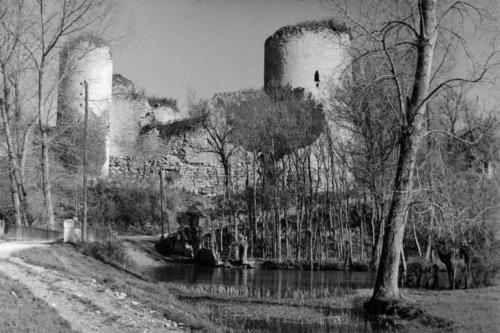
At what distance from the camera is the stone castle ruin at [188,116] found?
123 feet

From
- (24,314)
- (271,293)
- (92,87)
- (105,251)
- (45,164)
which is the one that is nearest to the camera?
(24,314)

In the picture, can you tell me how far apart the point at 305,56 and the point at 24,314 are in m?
31.7

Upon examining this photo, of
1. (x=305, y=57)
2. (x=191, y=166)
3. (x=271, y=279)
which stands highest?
(x=305, y=57)

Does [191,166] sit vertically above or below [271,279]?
above

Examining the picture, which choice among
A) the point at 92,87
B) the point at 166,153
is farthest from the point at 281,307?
the point at 92,87

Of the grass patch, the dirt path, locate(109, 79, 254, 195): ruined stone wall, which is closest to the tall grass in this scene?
the grass patch

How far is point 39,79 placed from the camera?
21.2m

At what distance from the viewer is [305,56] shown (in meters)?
37.6

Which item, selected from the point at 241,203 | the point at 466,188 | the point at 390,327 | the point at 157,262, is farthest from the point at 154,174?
the point at 390,327

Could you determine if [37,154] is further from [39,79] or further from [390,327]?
[390,327]

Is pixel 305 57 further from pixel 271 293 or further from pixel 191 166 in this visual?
pixel 271 293

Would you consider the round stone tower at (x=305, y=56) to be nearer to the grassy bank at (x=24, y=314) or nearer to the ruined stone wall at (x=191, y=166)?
the ruined stone wall at (x=191, y=166)

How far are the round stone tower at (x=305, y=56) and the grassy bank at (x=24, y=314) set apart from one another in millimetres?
29048

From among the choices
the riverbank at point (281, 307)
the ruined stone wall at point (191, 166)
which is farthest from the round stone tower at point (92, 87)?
the riverbank at point (281, 307)
